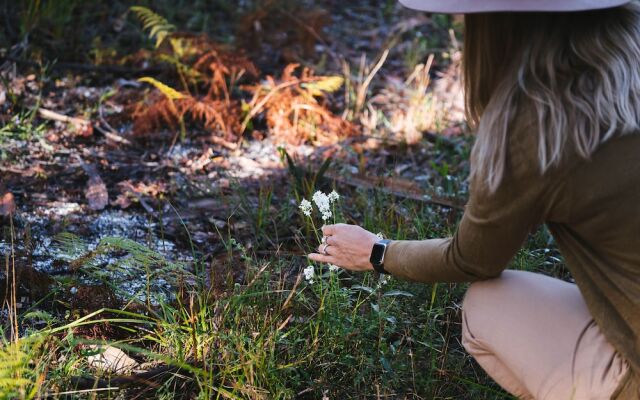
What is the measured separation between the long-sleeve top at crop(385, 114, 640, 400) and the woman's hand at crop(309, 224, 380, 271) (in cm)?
37

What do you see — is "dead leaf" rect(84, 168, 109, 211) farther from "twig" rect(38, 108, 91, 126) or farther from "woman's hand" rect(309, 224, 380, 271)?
"woman's hand" rect(309, 224, 380, 271)

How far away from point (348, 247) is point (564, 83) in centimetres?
95

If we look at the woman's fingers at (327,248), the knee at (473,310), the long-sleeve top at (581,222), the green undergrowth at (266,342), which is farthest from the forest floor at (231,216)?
the long-sleeve top at (581,222)

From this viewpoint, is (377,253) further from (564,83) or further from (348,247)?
(564,83)

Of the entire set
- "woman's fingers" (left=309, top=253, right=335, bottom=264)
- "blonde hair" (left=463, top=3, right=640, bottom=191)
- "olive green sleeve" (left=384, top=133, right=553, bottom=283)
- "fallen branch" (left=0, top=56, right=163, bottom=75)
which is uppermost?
"blonde hair" (left=463, top=3, right=640, bottom=191)

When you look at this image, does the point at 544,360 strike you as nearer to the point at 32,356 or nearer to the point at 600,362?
the point at 600,362

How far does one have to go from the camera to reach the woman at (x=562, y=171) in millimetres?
2002

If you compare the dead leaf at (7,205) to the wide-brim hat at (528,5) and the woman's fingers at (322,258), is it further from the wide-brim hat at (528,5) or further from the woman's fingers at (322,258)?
the wide-brim hat at (528,5)

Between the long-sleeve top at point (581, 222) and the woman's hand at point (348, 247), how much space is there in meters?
0.37

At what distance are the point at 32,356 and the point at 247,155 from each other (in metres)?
2.64

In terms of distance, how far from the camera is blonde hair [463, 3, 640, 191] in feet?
6.52

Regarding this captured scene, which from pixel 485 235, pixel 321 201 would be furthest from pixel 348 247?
pixel 485 235

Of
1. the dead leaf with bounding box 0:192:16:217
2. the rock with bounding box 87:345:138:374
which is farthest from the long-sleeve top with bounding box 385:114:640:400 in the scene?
the dead leaf with bounding box 0:192:16:217

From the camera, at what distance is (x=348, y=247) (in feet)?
8.73
